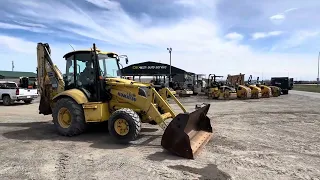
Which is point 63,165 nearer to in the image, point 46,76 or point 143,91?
point 143,91

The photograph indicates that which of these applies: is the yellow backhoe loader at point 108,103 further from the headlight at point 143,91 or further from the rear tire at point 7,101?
the rear tire at point 7,101

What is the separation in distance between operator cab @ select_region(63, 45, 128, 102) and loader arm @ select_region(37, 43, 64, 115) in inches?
26.5

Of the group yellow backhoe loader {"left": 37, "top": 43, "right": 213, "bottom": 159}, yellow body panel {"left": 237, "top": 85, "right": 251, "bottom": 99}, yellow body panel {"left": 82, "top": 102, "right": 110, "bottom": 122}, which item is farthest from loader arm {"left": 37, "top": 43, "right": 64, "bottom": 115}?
yellow body panel {"left": 237, "top": 85, "right": 251, "bottom": 99}

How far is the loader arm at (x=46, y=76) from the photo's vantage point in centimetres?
1073

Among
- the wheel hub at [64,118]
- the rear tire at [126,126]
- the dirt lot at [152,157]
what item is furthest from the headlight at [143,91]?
the wheel hub at [64,118]

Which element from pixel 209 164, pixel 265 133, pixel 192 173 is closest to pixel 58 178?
pixel 192 173

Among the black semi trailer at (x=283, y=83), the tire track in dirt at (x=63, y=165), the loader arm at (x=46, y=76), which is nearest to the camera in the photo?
the tire track in dirt at (x=63, y=165)

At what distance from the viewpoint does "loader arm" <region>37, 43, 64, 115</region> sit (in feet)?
35.2

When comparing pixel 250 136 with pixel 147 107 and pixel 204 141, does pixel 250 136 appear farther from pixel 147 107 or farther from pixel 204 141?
pixel 147 107

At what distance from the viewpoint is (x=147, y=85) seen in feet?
29.7

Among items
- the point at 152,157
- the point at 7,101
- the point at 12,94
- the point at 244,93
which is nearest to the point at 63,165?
the point at 152,157

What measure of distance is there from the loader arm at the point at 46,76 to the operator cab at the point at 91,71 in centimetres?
67

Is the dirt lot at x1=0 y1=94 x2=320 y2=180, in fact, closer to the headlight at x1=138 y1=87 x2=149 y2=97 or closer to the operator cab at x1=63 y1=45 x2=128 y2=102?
the headlight at x1=138 y1=87 x2=149 y2=97

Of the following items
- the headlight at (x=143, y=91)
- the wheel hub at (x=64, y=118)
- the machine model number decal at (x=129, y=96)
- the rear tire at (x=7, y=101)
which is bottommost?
the rear tire at (x=7, y=101)
